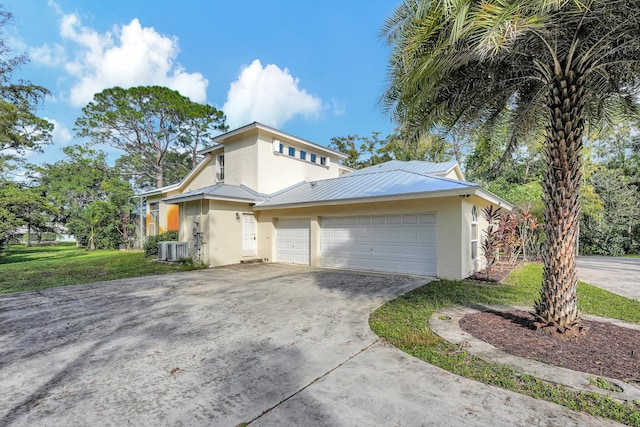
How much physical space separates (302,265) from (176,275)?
192 inches

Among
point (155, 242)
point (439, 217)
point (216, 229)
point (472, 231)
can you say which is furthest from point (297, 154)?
point (472, 231)

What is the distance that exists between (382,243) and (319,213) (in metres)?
2.95

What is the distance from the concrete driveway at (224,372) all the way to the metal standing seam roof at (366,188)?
14.5 feet

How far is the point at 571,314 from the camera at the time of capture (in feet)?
14.1

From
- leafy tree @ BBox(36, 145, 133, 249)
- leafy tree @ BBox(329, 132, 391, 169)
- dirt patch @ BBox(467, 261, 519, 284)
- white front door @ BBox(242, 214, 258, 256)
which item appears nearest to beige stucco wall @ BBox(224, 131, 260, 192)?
white front door @ BBox(242, 214, 258, 256)

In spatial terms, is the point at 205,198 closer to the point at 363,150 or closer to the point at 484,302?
the point at 484,302

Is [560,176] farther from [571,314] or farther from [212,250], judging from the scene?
[212,250]

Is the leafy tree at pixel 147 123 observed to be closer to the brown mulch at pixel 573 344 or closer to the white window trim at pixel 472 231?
the white window trim at pixel 472 231

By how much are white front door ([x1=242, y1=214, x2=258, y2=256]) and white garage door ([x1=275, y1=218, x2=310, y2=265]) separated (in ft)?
3.93

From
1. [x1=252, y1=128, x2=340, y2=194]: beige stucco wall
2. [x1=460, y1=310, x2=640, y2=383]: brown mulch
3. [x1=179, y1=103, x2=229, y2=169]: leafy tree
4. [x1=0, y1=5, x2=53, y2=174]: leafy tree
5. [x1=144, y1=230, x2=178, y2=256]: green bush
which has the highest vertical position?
[x1=179, y1=103, x2=229, y2=169]: leafy tree

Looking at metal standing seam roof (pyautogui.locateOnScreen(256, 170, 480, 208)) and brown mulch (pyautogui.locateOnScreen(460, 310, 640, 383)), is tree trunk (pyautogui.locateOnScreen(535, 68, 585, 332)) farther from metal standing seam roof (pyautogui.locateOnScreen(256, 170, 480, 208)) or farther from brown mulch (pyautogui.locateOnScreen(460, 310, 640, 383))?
metal standing seam roof (pyautogui.locateOnScreen(256, 170, 480, 208))

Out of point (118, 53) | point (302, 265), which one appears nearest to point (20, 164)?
point (118, 53)

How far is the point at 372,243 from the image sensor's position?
10.7 m

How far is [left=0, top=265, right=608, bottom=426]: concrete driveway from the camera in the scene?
2572mm
